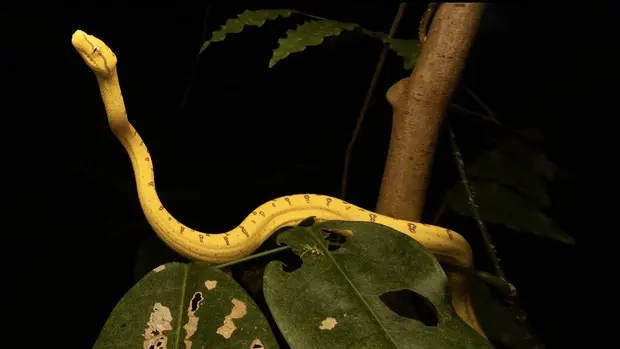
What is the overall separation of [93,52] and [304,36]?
19.5 inches

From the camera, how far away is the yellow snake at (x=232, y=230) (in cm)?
110

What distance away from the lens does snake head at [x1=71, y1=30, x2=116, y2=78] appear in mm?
1105

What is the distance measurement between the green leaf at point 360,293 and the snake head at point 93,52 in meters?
0.58

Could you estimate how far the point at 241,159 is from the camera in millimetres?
1763

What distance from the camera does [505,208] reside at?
1370 mm

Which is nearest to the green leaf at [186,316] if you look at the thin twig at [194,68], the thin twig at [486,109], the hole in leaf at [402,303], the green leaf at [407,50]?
the hole in leaf at [402,303]

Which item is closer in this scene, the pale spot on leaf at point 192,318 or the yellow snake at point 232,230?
the pale spot on leaf at point 192,318

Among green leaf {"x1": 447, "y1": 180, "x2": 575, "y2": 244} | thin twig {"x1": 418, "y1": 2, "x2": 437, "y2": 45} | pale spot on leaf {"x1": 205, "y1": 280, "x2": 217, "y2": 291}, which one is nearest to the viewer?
pale spot on leaf {"x1": 205, "y1": 280, "x2": 217, "y2": 291}

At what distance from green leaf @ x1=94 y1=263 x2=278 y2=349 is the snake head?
1.69 feet

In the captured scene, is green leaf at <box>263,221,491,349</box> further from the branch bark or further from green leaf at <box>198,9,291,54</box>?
green leaf at <box>198,9,291,54</box>

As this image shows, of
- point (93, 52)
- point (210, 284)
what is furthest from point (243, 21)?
point (210, 284)

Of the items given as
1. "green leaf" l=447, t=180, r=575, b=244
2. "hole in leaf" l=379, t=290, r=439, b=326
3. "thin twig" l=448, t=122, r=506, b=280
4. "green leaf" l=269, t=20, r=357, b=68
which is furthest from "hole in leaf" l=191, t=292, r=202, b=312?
"green leaf" l=447, t=180, r=575, b=244

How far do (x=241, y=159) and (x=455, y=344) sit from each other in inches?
44.6

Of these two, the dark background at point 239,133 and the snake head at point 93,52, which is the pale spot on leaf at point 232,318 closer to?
the snake head at point 93,52
